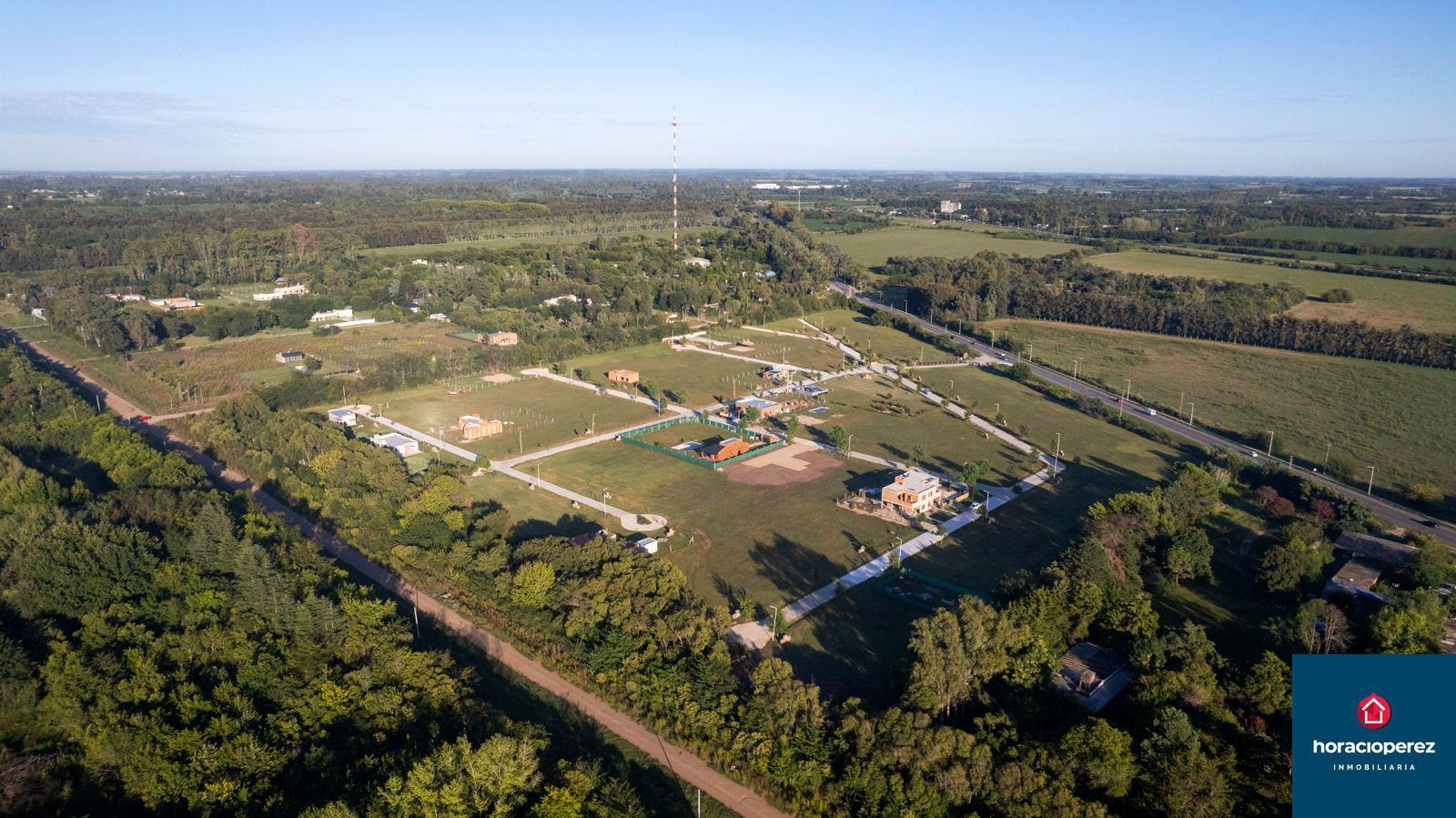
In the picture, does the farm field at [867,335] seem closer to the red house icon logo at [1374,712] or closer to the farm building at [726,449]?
the farm building at [726,449]

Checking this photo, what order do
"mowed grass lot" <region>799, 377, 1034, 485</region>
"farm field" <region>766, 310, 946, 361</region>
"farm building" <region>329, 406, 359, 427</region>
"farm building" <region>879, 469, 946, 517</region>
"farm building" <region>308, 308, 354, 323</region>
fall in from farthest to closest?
1. "farm building" <region>308, 308, 354, 323</region>
2. "farm field" <region>766, 310, 946, 361</region>
3. "farm building" <region>329, 406, 359, 427</region>
4. "mowed grass lot" <region>799, 377, 1034, 485</region>
5. "farm building" <region>879, 469, 946, 517</region>

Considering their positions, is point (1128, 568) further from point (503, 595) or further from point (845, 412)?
point (845, 412)

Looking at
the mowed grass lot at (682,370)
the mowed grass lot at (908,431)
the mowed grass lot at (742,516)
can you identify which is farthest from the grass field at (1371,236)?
the mowed grass lot at (742,516)

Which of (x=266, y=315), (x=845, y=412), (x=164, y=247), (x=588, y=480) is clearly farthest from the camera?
(x=164, y=247)

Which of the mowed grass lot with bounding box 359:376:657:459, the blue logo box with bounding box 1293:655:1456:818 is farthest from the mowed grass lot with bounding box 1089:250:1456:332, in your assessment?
the blue logo box with bounding box 1293:655:1456:818

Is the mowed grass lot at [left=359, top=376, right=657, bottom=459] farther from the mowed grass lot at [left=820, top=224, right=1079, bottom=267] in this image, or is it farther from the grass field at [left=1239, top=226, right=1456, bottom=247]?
the grass field at [left=1239, top=226, right=1456, bottom=247]

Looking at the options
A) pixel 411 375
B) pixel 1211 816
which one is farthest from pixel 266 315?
pixel 1211 816
